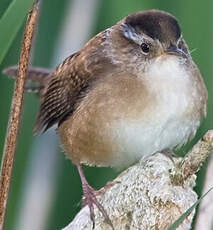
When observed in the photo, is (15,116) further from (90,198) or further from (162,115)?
(162,115)

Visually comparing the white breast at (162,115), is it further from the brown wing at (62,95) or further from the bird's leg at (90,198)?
the brown wing at (62,95)

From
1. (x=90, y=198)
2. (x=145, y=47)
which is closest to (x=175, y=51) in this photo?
(x=145, y=47)

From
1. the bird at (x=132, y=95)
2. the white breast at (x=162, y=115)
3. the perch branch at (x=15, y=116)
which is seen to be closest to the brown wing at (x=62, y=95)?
the bird at (x=132, y=95)

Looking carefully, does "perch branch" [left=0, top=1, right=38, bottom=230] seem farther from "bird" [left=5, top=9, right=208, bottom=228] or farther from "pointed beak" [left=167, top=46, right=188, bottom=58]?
"pointed beak" [left=167, top=46, right=188, bottom=58]

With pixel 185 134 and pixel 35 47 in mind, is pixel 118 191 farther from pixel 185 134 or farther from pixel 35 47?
pixel 35 47

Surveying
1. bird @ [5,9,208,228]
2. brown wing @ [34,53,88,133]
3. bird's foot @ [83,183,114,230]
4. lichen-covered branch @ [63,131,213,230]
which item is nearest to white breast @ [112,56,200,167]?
bird @ [5,9,208,228]
